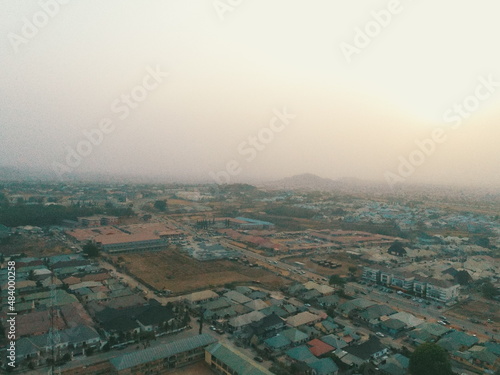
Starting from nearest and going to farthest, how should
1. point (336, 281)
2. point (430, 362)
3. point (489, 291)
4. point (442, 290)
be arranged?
point (430, 362)
point (442, 290)
point (489, 291)
point (336, 281)

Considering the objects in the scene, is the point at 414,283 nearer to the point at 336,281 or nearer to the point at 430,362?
the point at 336,281

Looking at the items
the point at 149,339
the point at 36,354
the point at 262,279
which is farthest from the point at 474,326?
the point at 36,354

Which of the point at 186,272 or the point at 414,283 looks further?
the point at 186,272

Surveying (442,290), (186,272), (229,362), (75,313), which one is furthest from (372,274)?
(75,313)

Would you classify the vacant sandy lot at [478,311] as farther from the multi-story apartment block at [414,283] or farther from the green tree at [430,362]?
the green tree at [430,362]

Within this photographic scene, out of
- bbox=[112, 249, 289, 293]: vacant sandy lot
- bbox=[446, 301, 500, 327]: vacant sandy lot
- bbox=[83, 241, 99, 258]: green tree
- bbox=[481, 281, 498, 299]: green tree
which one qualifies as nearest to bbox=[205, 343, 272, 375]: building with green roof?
bbox=[112, 249, 289, 293]: vacant sandy lot

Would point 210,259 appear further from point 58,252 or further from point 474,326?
point 474,326

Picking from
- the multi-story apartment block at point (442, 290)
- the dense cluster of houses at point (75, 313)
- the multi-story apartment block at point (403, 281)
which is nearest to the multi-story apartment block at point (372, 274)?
the multi-story apartment block at point (403, 281)

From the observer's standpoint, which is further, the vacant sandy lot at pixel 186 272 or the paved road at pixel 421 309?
the vacant sandy lot at pixel 186 272
